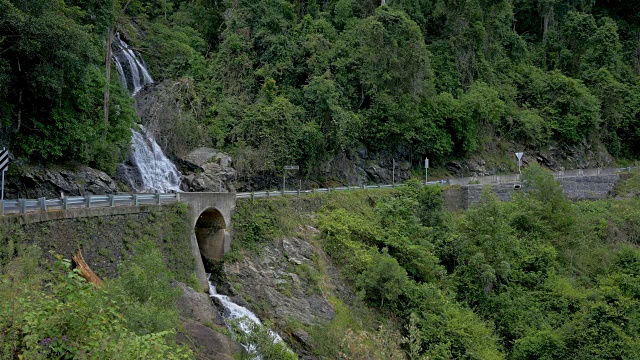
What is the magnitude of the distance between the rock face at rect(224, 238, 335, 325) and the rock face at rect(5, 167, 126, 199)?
8.92m

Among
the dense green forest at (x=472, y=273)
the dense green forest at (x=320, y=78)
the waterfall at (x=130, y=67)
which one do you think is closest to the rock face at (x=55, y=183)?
the dense green forest at (x=320, y=78)

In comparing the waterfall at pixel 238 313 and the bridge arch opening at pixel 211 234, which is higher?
the bridge arch opening at pixel 211 234

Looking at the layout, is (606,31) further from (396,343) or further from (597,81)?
(396,343)

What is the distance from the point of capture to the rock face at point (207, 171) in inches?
1273

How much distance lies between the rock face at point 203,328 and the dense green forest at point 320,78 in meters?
11.3

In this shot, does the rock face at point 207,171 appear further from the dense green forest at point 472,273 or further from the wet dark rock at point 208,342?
the wet dark rock at point 208,342

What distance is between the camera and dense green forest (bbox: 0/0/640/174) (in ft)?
83.5

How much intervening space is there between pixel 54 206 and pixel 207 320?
20.1 ft

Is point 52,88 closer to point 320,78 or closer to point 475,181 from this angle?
point 320,78

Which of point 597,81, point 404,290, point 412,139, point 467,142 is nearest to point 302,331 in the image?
point 404,290

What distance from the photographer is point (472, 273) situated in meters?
28.5

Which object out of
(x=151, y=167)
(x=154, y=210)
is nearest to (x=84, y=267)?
(x=154, y=210)

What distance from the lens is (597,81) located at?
56.7m

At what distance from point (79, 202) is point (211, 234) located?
7.52 m
